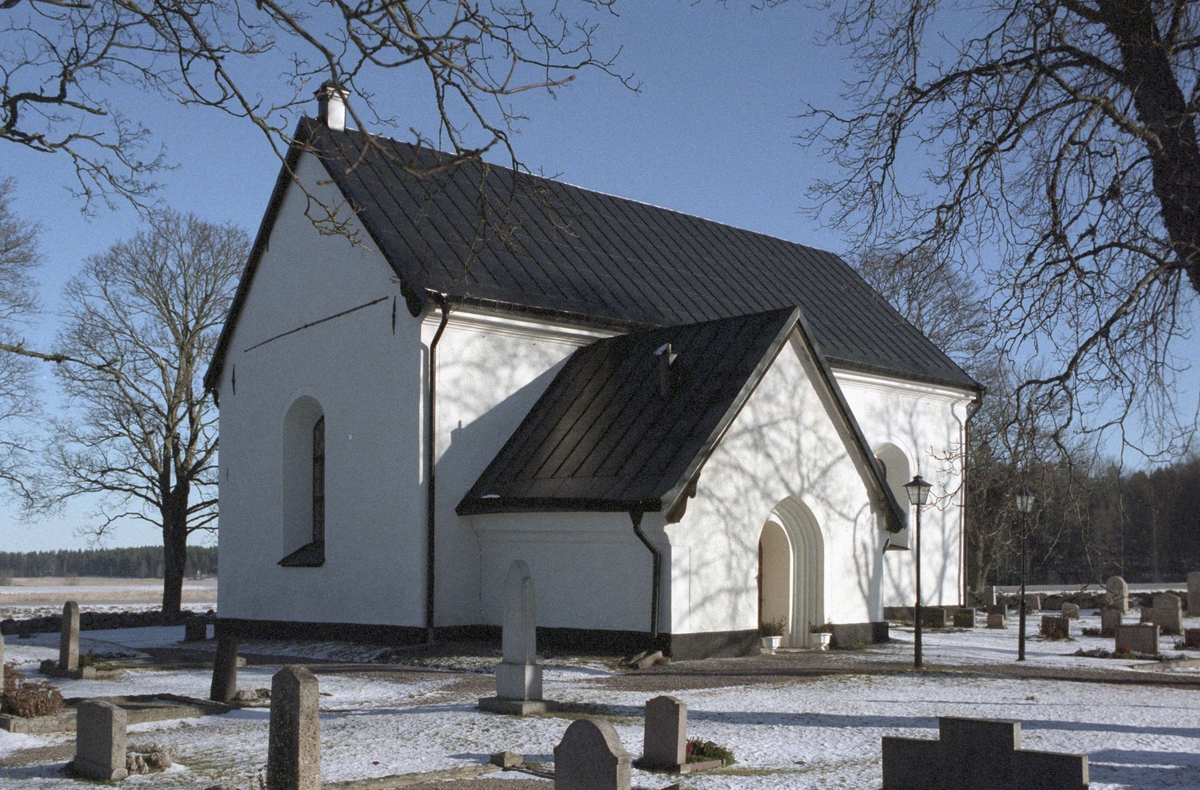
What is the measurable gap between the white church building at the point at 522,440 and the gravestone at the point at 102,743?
7.80 m

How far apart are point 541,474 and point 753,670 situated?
15.2 feet

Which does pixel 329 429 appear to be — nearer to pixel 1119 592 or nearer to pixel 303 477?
pixel 303 477

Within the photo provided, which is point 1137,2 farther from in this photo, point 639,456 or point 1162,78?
point 639,456

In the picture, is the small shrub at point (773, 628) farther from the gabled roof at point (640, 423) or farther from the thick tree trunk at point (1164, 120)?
the thick tree trunk at point (1164, 120)

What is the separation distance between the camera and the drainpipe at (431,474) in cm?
1841

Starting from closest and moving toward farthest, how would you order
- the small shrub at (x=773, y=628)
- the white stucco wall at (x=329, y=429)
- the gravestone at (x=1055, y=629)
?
1. the small shrub at (x=773, y=628)
2. the white stucco wall at (x=329, y=429)
3. the gravestone at (x=1055, y=629)

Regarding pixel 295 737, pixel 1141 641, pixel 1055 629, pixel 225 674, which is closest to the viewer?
pixel 295 737

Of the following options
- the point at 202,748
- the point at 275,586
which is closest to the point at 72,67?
the point at 202,748

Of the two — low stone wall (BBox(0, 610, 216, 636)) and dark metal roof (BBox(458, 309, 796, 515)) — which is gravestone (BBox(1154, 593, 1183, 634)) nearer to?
dark metal roof (BBox(458, 309, 796, 515))

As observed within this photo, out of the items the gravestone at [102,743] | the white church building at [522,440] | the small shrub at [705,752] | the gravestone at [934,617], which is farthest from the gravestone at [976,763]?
the gravestone at [934,617]

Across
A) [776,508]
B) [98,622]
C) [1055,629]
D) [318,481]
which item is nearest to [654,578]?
[776,508]

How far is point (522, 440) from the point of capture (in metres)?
19.4

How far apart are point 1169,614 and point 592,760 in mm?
19855

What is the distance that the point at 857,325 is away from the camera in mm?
26172
